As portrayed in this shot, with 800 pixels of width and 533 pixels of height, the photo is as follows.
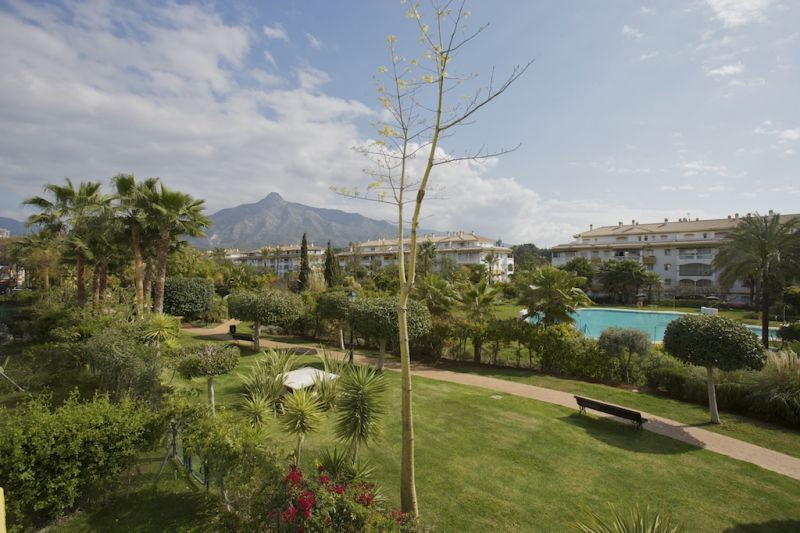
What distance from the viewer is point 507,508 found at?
21.0ft

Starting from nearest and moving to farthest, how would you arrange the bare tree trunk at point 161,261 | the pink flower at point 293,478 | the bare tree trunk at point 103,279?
the pink flower at point 293,478 → the bare tree trunk at point 161,261 → the bare tree trunk at point 103,279

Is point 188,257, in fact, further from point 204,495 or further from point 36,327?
point 204,495

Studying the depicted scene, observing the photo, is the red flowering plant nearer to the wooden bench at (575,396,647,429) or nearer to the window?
the wooden bench at (575,396,647,429)

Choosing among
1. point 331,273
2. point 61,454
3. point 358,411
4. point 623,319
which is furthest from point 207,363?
point 623,319

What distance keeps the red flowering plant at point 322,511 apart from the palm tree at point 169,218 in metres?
16.0

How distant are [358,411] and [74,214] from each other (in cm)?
2004

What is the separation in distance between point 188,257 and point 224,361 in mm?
28757

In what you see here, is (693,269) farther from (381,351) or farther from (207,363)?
(207,363)

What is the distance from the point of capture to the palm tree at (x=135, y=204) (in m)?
16.8

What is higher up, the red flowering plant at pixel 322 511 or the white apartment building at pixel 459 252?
the white apartment building at pixel 459 252

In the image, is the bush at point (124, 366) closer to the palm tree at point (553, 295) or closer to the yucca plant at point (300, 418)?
the yucca plant at point (300, 418)

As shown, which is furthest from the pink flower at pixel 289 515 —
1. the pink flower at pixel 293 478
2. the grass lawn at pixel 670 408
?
the grass lawn at pixel 670 408

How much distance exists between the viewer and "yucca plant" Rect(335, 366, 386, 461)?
6.64 m

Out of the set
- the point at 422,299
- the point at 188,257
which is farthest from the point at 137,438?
the point at 188,257
